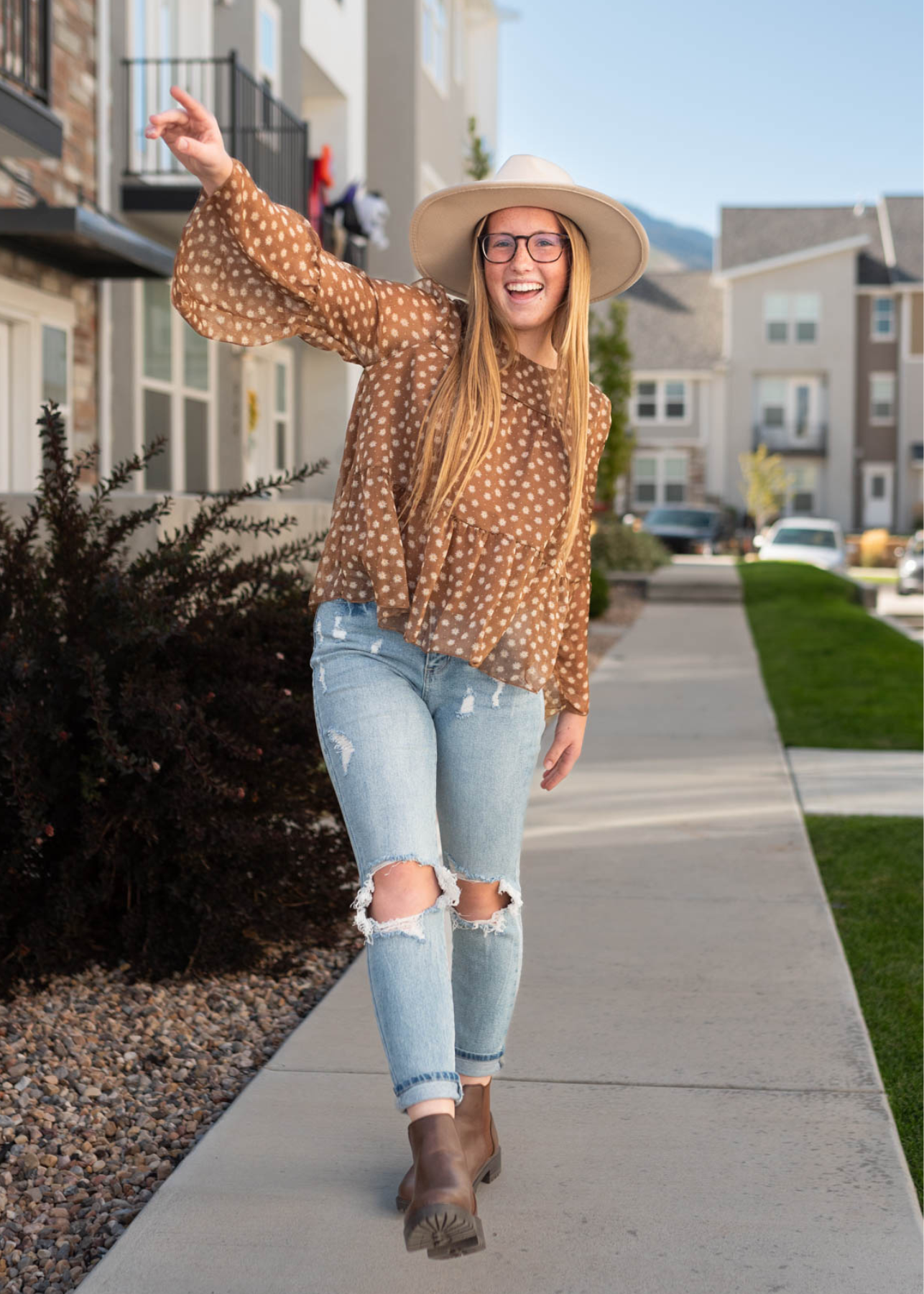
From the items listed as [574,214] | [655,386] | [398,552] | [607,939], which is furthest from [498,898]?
[655,386]

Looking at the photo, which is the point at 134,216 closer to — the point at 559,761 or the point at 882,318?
the point at 559,761

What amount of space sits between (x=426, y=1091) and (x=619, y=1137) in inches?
32.5

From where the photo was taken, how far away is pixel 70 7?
390 inches

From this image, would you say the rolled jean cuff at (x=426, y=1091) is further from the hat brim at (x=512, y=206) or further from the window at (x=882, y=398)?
the window at (x=882, y=398)

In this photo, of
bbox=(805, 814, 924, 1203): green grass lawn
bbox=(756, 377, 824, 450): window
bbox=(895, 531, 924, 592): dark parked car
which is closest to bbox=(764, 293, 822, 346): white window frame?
bbox=(756, 377, 824, 450): window

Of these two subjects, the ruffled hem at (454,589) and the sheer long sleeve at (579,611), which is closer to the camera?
the ruffled hem at (454,589)

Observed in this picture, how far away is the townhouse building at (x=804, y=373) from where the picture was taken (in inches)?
1877

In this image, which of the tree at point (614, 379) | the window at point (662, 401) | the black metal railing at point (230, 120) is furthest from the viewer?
the window at point (662, 401)

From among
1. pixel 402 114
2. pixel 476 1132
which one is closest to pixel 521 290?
pixel 476 1132

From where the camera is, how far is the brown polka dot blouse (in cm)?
255

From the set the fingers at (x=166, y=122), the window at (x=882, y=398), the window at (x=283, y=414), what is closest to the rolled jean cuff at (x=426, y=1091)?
the fingers at (x=166, y=122)

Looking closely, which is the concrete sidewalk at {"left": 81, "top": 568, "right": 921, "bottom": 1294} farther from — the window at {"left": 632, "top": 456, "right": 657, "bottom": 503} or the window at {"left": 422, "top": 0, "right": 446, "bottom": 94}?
the window at {"left": 632, "top": 456, "right": 657, "bottom": 503}

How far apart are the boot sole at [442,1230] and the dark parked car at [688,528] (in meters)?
34.7

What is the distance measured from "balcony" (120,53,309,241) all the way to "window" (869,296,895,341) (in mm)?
37597
